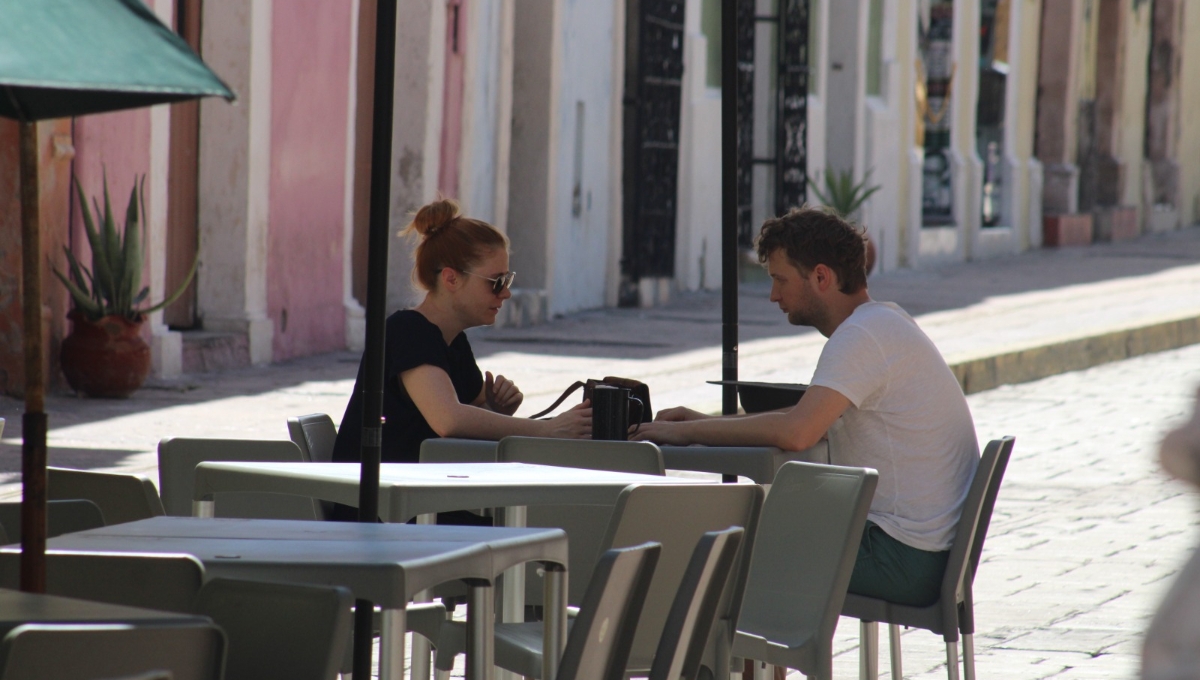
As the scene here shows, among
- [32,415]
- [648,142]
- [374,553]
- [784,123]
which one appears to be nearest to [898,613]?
[374,553]

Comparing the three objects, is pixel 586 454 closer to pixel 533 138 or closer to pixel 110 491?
pixel 110 491

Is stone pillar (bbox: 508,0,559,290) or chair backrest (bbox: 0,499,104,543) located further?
stone pillar (bbox: 508,0,559,290)

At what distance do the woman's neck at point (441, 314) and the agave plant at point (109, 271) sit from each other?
550cm

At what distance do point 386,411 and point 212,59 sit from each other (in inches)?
306

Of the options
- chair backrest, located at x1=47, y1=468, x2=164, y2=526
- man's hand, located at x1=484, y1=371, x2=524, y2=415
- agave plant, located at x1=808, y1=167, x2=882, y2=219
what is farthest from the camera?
agave plant, located at x1=808, y1=167, x2=882, y2=219

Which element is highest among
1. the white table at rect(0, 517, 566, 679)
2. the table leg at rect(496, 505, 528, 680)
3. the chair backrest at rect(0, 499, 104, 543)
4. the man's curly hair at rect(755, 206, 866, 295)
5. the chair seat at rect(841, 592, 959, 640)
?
the man's curly hair at rect(755, 206, 866, 295)

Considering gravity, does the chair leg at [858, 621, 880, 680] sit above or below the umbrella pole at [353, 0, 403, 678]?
below

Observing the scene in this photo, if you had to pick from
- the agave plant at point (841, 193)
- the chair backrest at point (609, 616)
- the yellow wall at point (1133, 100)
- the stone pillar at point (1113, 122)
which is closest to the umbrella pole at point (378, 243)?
the chair backrest at point (609, 616)

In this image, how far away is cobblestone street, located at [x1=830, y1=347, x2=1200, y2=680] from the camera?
5754 millimetres

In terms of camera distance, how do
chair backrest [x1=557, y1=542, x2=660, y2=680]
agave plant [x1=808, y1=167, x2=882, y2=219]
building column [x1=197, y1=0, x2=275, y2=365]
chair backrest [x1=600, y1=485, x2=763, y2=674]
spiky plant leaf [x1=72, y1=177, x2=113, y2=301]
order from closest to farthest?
chair backrest [x1=557, y1=542, x2=660, y2=680] → chair backrest [x1=600, y1=485, x2=763, y2=674] → spiky plant leaf [x1=72, y1=177, x2=113, y2=301] → building column [x1=197, y1=0, x2=275, y2=365] → agave plant [x1=808, y1=167, x2=882, y2=219]

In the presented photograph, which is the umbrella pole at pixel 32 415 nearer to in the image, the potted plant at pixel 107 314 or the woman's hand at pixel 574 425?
the woman's hand at pixel 574 425

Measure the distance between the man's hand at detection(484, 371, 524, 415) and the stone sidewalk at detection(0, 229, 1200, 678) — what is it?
1.17 m

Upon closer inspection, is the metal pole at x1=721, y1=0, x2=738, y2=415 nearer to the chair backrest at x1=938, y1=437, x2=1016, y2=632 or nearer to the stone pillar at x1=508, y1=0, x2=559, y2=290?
the chair backrest at x1=938, y1=437, x2=1016, y2=632

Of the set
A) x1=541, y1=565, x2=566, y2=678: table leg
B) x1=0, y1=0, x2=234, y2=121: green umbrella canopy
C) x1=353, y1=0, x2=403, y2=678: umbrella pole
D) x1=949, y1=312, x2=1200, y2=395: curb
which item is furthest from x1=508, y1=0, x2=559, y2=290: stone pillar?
x1=0, y1=0, x2=234, y2=121: green umbrella canopy
